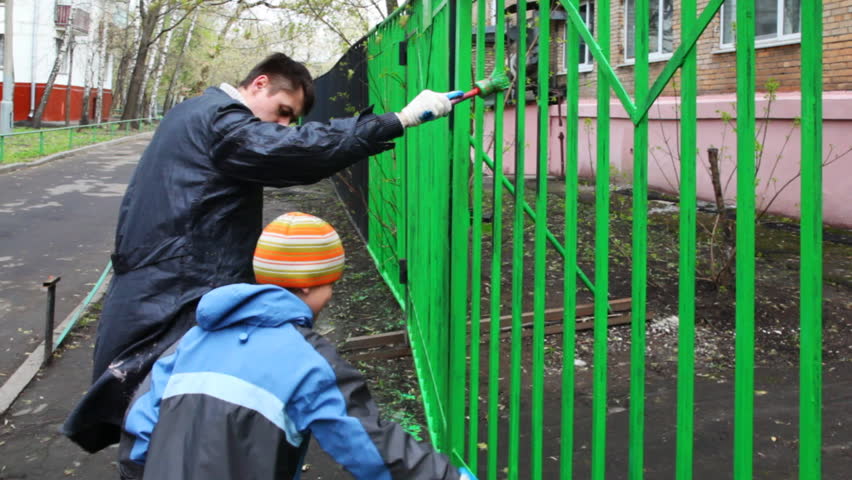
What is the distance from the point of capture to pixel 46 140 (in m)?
25.8

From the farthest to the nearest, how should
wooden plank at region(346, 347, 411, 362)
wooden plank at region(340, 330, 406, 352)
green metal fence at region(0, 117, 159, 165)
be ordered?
green metal fence at region(0, 117, 159, 165), wooden plank at region(340, 330, 406, 352), wooden plank at region(346, 347, 411, 362)

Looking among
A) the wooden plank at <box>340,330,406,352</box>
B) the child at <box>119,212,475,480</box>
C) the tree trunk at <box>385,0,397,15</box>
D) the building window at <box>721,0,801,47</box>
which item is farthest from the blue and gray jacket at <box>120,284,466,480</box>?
the building window at <box>721,0,801,47</box>

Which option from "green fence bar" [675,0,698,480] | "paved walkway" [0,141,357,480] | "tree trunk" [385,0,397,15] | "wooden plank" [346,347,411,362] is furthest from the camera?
"tree trunk" [385,0,397,15]

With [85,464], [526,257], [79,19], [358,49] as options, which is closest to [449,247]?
[85,464]

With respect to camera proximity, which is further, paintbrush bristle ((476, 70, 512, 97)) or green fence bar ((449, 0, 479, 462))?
green fence bar ((449, 0, 479, 462))

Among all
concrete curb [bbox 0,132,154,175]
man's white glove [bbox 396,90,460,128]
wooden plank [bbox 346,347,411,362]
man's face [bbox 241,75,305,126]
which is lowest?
wooden plank [bbox 346,347,411,362]

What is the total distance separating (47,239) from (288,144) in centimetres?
881

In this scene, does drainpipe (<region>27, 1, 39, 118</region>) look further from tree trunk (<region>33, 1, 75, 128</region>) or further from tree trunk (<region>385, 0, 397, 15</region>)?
tree trunk (<region>385, 0, 397, 15</region>)

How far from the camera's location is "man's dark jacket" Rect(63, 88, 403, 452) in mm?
2559

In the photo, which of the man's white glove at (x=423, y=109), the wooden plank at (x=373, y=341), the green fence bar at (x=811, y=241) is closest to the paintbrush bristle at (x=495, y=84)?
the man's white glove at (x=423, y=109)

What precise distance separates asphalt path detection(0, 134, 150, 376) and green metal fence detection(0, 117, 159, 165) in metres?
0.85

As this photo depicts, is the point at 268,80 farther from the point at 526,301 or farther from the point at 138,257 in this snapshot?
the point at 526,301

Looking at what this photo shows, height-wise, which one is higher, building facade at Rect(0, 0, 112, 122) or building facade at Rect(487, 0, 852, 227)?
building facade at Rect(0, 0, 112, 122)

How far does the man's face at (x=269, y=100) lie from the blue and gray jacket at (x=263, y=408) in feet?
3.73
